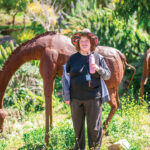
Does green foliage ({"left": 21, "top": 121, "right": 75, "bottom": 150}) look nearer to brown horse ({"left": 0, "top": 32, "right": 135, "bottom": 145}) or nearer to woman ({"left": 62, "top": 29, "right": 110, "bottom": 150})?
brown horse ({"left": 0, "top": 32, "right": 135, "bottom": 145})

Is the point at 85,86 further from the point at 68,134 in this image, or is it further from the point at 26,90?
the point at 26,90

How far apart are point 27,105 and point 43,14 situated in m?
4.34

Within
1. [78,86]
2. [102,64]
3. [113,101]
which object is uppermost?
[102,64]

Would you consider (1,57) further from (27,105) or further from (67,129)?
(67,129)

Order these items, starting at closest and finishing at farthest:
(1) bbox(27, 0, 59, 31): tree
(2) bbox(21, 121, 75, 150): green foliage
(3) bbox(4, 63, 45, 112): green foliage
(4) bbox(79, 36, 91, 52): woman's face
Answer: (4) bbox(79, 36, 91, 52): woman's face → (2) bbox(21, 121, 75, 150): green foliage → (3) bbox(4, 63, 45, 112): green foliage → (1) bbox(27, 0, 59, 31): tree

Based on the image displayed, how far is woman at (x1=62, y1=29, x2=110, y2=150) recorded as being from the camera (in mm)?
2943

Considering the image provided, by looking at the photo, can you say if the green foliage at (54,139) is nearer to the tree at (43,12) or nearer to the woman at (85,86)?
the woman at (85,86)

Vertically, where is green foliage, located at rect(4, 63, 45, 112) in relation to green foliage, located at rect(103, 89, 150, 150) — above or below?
above

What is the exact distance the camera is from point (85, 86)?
2922mm

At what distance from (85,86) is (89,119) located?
1.56ft

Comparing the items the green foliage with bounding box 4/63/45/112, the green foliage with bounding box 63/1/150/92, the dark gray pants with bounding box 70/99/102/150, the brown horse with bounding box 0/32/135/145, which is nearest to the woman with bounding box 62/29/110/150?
the dark gray pants with bounding box 70/99/102/150

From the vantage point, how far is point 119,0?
3.91 metres

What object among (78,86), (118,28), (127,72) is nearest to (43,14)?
(118,28)

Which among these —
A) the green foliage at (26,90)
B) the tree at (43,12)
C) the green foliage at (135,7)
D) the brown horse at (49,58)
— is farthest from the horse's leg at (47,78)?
the tree at (43,12)
